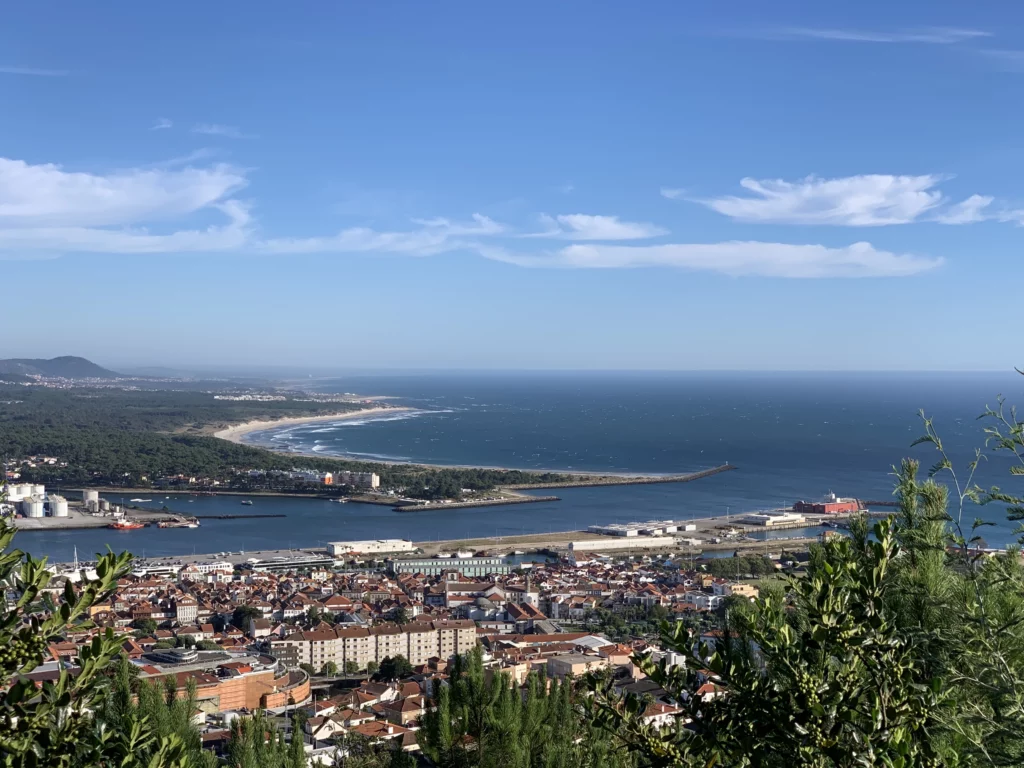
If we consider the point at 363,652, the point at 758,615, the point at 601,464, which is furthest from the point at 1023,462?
the point at 601,464

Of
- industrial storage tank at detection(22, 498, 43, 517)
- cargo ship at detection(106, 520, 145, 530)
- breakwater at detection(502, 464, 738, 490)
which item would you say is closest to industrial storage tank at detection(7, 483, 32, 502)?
industrial storage tank at detection(22, 498, 43, 517)

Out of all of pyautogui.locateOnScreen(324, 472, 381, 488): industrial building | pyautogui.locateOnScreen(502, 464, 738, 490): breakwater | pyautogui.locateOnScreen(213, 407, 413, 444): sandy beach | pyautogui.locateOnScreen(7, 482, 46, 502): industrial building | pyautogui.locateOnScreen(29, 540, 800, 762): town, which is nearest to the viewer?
pyautogui.locateOnScreen(29, 540, 800, 762): town

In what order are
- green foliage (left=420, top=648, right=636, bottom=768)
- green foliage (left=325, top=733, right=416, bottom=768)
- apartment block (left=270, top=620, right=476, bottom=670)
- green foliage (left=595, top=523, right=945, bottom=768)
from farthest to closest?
apartment block (left=270, top=620, right=476, bottom=670), green foliage (left=325, top=733, right=416, bottom=768), green foliage (left=420, top=648, right=636, bottom=768), green foliage (left=595, top=523, right=945, bottom=768)

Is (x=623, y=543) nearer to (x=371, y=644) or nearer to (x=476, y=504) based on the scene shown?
(x=476, y=504)

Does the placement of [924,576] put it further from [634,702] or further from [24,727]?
[24,727]

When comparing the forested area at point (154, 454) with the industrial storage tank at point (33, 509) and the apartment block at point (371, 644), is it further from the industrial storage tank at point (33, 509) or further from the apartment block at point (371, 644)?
the apartment block at point (371, 644)

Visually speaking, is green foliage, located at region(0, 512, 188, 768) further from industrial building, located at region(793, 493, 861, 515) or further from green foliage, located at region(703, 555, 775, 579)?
industrial building, located at region(793, 493, 861, 515)
